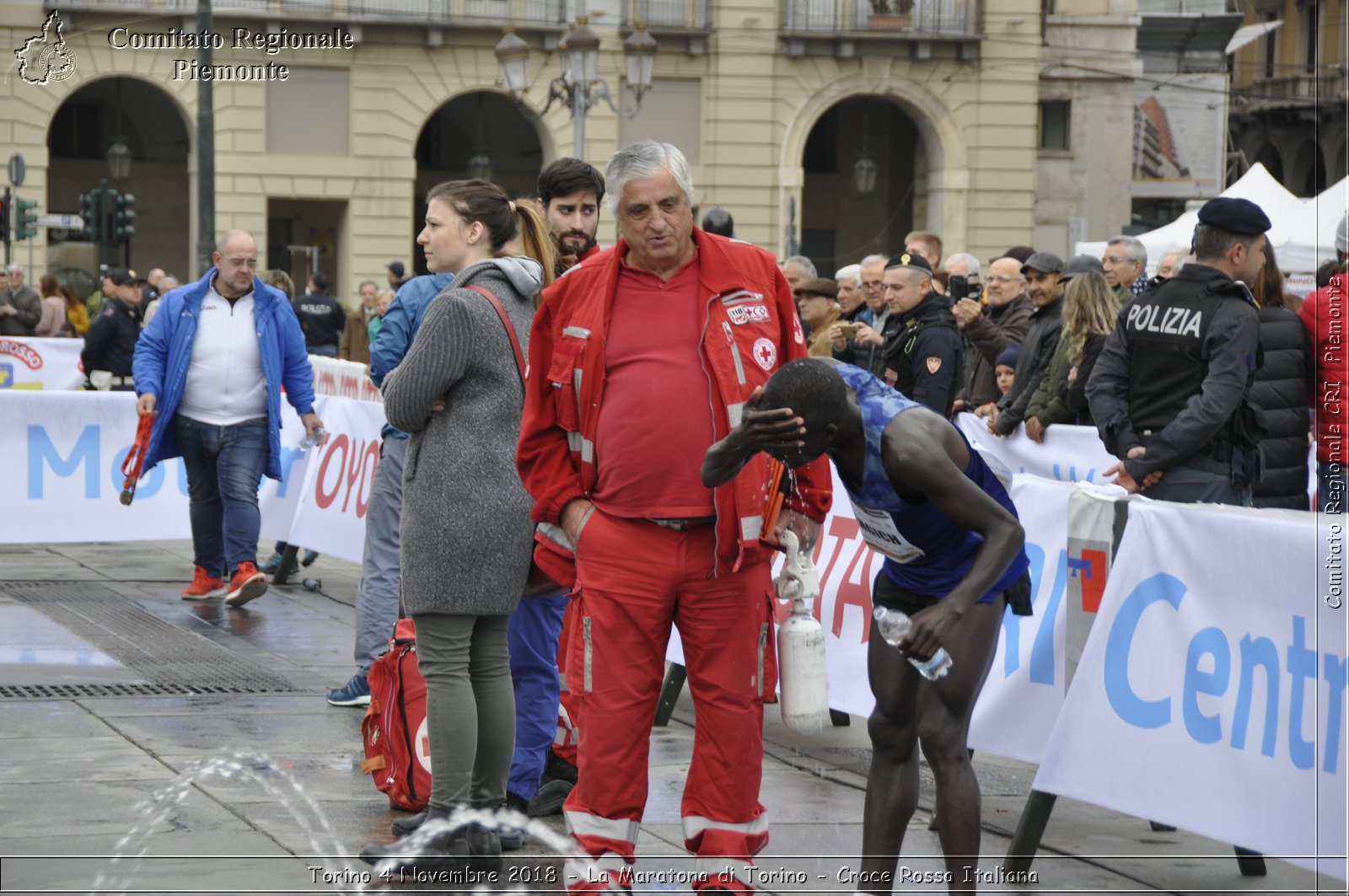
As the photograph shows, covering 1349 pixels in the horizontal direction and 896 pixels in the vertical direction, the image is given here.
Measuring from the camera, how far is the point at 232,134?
37.8 metres

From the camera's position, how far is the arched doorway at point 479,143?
43.5m

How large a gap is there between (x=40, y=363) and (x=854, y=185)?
2827 cm

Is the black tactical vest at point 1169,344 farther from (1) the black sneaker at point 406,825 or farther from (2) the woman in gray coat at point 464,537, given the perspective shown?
(1) the black sneaker at point 406,825

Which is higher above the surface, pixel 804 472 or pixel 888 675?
pixel 804 472

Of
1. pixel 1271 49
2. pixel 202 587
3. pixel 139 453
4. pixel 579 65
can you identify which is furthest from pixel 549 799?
pixel 1271 49

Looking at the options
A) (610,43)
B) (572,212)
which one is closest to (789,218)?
(610,43)

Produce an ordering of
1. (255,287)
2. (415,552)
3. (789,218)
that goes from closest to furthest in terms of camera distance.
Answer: (415,552)
(255,287)
(789,218)

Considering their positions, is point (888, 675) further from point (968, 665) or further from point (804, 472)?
point (804, 472)

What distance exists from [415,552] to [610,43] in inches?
1408

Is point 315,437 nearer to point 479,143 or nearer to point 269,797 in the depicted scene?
point 269,797

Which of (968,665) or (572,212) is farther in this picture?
(572,212)

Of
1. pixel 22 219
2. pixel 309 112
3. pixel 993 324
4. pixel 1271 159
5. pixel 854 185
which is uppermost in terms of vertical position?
pixel 1271 159

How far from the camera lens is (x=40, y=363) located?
20547 mm

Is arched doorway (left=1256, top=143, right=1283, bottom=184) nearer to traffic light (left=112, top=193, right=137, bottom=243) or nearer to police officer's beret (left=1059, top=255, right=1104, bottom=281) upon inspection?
traffic light (left=112, top=193, right=137, bottom=243)
